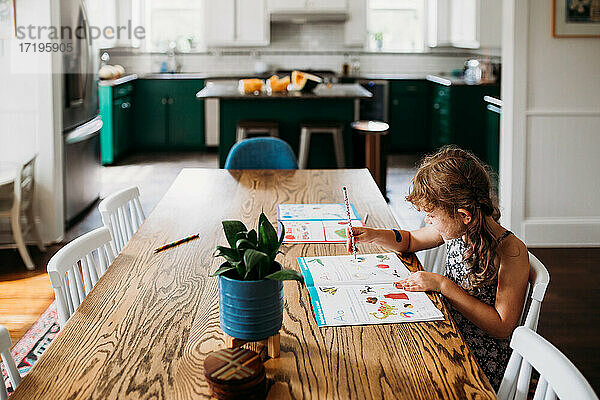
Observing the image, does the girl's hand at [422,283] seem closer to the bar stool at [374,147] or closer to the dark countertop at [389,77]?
the bar stool at [374,147]

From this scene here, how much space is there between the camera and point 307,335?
145cm

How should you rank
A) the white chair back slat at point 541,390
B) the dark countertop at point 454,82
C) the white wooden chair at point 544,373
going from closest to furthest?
the white wooden chair at point 544,373, the white chair back slat at point 541,390, the dark countertop at point 454,82

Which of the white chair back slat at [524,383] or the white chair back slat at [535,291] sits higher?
the white chair back slat at [535,291]

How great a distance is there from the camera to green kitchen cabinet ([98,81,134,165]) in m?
7.26

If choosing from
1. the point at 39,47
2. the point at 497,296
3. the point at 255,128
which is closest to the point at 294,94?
the point at 255,128

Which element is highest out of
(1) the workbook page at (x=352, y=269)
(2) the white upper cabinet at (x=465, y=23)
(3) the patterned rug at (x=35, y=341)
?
(2) the white upper cabinet at (x=465, y=23)

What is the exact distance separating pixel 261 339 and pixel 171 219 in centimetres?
119

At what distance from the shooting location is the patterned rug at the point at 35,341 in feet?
9.37

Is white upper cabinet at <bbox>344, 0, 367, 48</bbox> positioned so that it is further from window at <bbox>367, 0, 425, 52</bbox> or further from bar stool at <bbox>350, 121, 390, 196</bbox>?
bar stool at <bbox>350, 121, 390, 196</bbox>

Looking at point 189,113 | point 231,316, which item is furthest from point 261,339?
point 189,113

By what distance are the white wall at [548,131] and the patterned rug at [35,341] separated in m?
2.96

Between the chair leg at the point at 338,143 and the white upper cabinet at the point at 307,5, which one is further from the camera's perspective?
the white upper cabinet at the point at 307,5

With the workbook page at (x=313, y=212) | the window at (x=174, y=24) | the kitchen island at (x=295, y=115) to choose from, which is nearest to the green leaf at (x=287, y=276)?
the workbook page at (x=313, y=212)

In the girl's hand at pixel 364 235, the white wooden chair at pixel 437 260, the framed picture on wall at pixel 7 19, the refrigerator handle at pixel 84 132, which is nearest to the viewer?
the girl's hand at pixel 364 235
